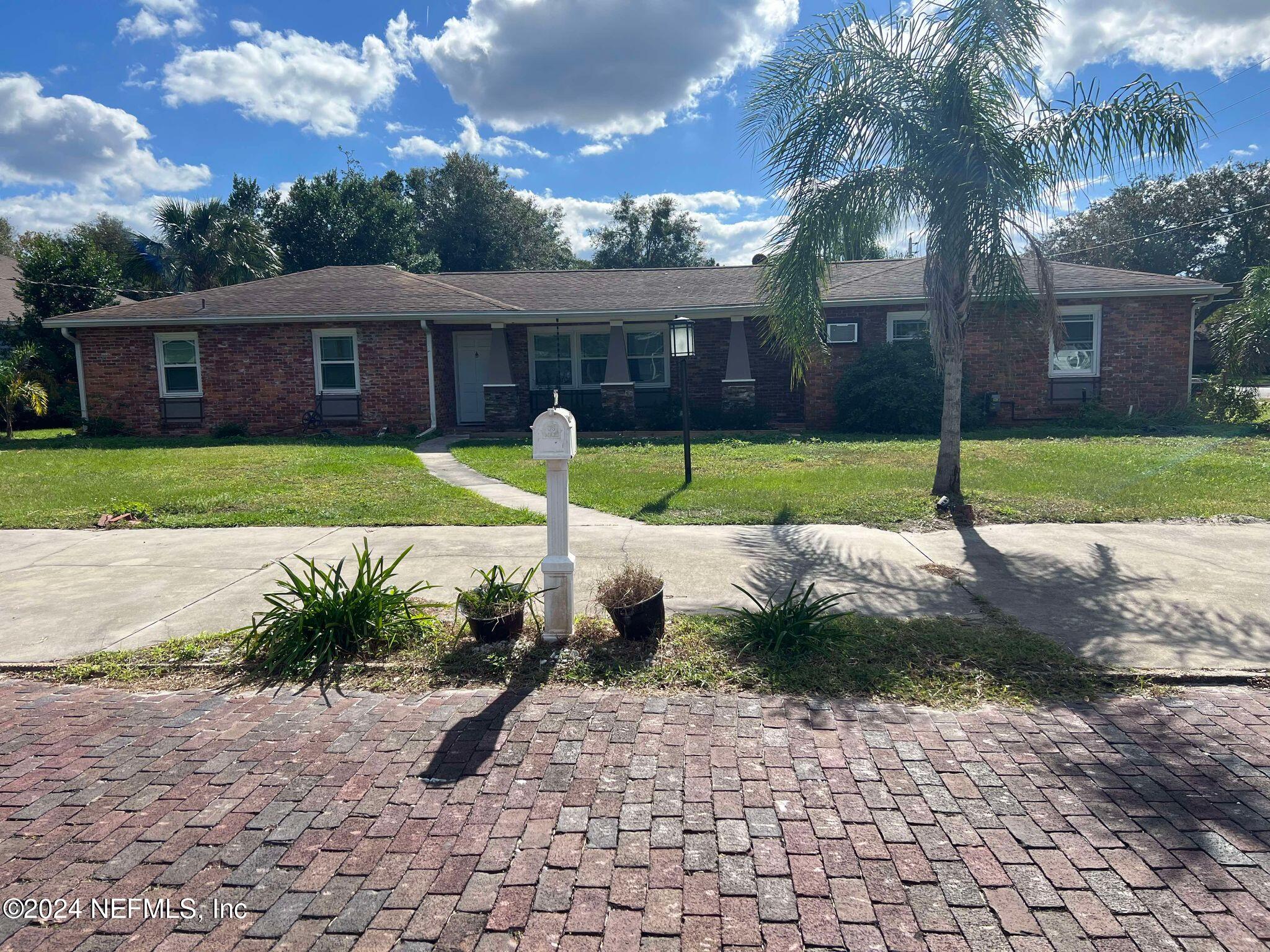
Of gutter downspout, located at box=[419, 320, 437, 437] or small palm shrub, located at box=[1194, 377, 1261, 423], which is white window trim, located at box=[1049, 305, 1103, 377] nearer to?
small palm shrub, located at box=[1194, 377, 1261, 423]

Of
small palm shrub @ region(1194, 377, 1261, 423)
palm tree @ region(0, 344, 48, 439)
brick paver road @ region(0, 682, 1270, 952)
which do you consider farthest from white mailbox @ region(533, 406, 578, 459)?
palm tree @ region(0, 344, 48, 439)

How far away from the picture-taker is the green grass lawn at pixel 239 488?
30.2ft

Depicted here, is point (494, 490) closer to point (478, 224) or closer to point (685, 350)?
point (685, 350)

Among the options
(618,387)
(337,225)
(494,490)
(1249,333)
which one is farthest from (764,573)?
(337,225)

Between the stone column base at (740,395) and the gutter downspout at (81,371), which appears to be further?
the stone column base at (740,395)

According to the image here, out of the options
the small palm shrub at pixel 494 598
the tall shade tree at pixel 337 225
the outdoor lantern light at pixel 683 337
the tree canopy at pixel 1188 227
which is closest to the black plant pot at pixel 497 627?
the small palm shrub at pixel 494 598

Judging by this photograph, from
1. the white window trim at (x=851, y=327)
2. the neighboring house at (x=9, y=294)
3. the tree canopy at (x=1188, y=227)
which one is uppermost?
the tree canopy at (x=1188, y=227)

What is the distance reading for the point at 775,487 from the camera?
10672mm

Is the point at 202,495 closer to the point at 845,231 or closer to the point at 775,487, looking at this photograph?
the point at 775,487

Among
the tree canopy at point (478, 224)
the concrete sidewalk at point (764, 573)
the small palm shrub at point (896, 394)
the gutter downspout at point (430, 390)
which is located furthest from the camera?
the tree canopy at point (478, 224)

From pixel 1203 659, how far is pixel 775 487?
6065 mm

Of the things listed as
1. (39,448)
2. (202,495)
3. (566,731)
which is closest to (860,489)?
(566,731)

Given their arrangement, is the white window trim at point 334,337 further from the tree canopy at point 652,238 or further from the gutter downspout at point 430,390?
the tree canopy at point 652,238

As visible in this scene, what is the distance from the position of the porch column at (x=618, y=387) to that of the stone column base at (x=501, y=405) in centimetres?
203
